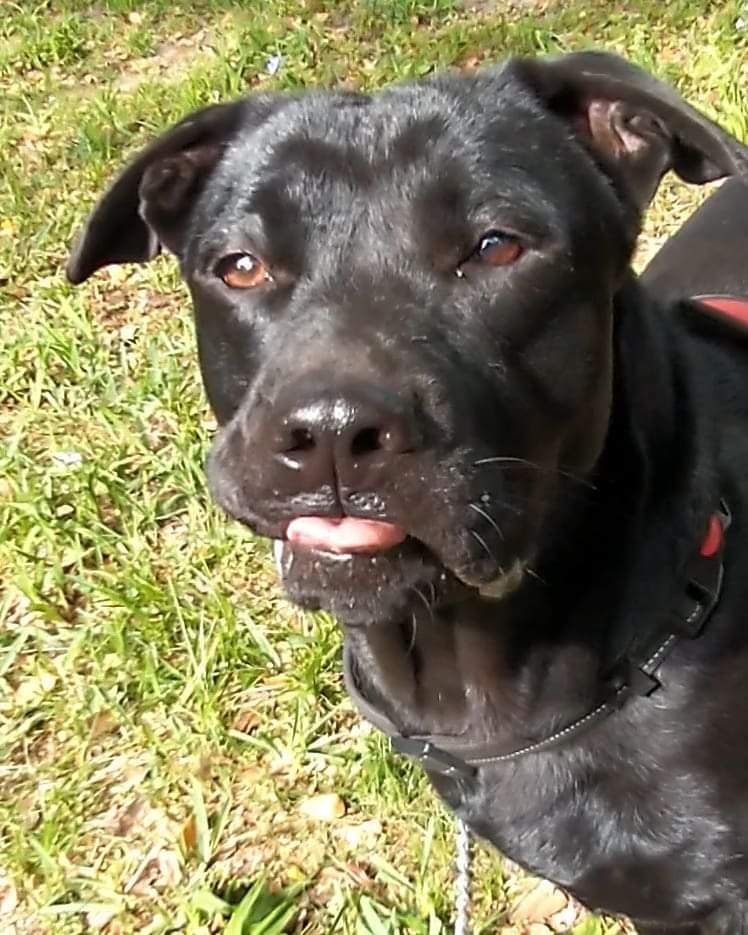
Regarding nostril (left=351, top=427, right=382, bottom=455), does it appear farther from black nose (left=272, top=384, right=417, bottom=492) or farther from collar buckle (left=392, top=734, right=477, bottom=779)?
collar buckle (left=392, top=734, right=477, bottom=779)

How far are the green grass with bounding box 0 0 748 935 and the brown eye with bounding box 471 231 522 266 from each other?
142 cm

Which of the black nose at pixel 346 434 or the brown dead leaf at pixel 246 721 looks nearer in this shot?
Result: the black nose at pixel 346 434

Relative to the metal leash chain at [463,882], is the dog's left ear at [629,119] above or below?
above

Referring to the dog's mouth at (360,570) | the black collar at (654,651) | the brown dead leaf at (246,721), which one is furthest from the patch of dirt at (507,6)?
the dog's mouth at (360,570)

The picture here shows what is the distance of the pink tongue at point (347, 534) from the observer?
1.82m

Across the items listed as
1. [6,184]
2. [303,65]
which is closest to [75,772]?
[6,184]

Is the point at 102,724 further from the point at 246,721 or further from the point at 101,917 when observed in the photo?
the point at 101,917

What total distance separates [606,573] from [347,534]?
20.2 inches

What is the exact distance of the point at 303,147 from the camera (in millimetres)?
2115

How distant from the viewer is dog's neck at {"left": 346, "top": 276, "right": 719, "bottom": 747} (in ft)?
7.04

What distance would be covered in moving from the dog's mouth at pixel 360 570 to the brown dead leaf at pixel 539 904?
3.95ft

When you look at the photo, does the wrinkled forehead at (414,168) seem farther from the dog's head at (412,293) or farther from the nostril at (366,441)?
the nostril at (366,441)

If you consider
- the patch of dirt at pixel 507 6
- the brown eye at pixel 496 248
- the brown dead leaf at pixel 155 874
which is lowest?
the brown dead leaf at pixel 155 874

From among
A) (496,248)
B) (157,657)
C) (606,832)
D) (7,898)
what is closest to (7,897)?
(7,898)
